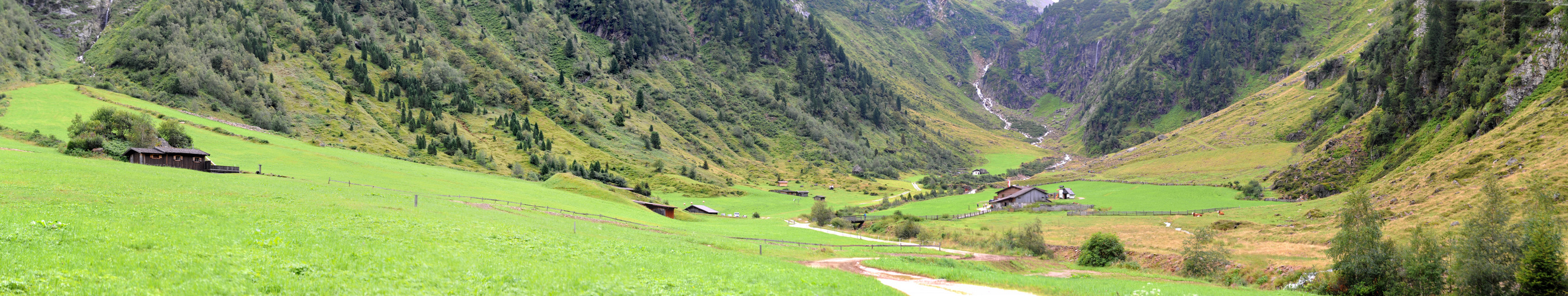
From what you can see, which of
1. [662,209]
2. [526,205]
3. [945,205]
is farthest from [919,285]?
[945,205]

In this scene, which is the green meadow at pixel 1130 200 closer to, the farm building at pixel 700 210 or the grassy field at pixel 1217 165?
the grassy field at pixel 1217 165

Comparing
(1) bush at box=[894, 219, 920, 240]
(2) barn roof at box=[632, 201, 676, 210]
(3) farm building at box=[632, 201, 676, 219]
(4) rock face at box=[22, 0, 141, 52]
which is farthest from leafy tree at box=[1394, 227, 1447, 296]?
(4) rock face at box=[22, 0, 141, 52]

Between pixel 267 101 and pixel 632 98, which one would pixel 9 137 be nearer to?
pixel 267 101

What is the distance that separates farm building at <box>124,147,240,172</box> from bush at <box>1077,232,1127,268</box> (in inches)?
2717

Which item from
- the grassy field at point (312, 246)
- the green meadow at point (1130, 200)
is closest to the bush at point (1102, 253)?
the grassy field at point (312, 246)

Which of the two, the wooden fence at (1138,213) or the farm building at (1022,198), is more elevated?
the farm building at (1022,198)

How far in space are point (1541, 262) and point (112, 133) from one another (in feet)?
310

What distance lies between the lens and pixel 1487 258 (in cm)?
2739

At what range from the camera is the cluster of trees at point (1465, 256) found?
2625 cm

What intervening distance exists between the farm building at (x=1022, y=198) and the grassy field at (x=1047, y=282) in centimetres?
6227

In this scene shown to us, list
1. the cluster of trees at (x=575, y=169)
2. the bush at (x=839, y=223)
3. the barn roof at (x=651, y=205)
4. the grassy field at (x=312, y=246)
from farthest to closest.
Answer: the cluster of trees at (x=575, y=169) → the bush at (x=839, y=223) → the barn roof at (x=651, y=205) → the grassy field at (x=312, y=246)

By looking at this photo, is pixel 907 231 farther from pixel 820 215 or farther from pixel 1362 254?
pixel 1362 254

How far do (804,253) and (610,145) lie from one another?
9382 centimetres

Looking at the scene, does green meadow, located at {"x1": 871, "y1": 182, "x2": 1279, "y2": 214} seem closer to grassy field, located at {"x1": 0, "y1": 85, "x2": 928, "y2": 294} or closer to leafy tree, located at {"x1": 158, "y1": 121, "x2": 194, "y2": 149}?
grassy field, located at {"x1": 0, "y1": 85, "x2": 928, "y2": 294}
